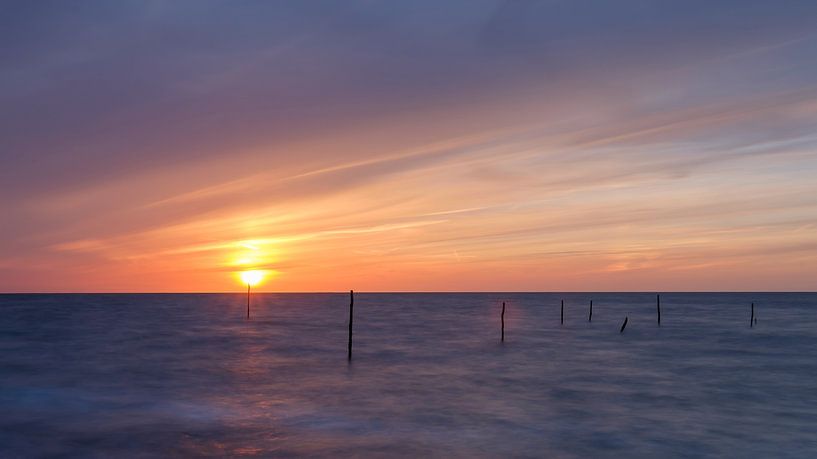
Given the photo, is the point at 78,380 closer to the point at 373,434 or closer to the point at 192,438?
the point at 192,438

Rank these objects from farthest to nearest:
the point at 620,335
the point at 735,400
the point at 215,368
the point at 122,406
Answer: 1. the point at 620,335
2. the point at 215,368
3. the point at 735,400
4. the point at 122,406

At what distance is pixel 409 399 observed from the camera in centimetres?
2998

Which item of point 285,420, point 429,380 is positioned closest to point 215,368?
point 429,380

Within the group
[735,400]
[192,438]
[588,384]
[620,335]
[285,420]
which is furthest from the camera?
[620,335]

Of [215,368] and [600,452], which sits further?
[215,368]

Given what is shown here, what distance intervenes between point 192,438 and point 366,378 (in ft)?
51.3

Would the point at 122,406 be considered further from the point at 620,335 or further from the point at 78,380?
the point at 620,335

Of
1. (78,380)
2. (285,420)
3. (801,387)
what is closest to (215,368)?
(78,380)

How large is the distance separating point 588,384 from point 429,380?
7.98 m

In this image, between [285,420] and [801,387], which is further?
[801,387]

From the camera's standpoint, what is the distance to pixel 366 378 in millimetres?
36531

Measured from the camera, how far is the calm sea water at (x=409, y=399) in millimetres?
21172

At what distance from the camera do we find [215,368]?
41.8m

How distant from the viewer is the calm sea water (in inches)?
834
